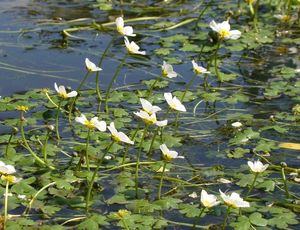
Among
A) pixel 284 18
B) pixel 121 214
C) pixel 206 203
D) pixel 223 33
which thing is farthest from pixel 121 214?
pixel 284 18

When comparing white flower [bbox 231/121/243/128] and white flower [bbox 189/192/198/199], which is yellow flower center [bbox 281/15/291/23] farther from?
white flower [bbox 189/192/198/199]

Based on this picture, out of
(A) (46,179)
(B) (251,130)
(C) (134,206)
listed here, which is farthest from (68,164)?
(B) (251,130)

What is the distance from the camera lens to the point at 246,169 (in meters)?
3.51

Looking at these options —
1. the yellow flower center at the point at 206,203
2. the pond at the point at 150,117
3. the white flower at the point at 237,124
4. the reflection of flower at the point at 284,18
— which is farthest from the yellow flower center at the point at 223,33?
the reflection of flower at the point at 284,18

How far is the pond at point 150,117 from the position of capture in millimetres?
3115

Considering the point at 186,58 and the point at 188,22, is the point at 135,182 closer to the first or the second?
the point at 186,58

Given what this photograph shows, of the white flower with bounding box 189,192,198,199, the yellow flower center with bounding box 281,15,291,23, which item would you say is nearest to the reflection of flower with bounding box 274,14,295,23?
the yellow flower center with bounding box 281,15,291,23

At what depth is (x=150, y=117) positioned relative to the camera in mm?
3230

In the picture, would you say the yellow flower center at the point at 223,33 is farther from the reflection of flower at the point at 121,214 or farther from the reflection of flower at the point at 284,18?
the reflection of flower at the point at 284,18

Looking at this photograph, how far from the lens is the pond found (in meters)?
3.12

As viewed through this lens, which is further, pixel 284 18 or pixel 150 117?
pixel 284 18

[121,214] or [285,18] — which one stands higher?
[121,214]

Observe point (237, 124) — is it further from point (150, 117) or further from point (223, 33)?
point (150, 117)

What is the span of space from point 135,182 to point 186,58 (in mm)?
1906
